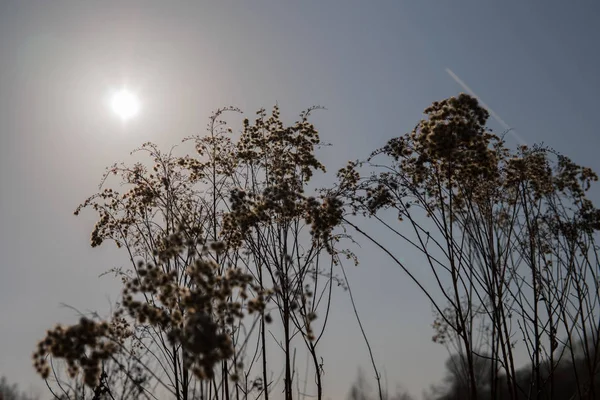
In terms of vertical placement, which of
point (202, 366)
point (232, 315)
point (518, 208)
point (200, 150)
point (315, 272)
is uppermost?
point (200, 150)

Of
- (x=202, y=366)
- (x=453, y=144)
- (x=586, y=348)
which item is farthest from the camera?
(x=586, y=348)

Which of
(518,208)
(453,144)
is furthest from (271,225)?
(518,208)

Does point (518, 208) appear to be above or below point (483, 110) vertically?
below

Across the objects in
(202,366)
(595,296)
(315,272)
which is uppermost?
(315,272)

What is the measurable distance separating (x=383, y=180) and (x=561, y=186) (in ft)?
8.90

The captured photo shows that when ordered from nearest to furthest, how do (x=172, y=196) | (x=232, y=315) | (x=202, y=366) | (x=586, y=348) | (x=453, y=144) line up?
(x=202, y=366) → (x=232, y=315) → (x=453, y=144) → (x=586, y=348) → (x=172, y=196)

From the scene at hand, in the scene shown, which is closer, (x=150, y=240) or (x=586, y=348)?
(x=586, y=348)

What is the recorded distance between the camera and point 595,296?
7426 millimetres

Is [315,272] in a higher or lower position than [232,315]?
higher

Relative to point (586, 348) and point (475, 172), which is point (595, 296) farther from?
point (475, 172)

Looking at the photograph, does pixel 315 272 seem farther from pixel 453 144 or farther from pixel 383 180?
pixel 453 144

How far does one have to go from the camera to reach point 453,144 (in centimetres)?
571

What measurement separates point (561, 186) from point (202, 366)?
623 cm

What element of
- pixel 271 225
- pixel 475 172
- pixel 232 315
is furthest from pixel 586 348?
pixel 232 315
